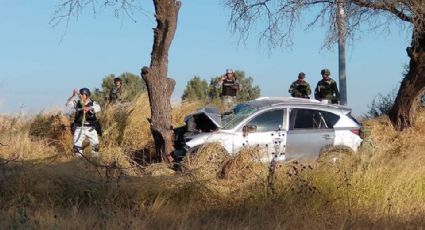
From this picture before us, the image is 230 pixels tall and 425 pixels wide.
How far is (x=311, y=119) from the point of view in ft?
43.8

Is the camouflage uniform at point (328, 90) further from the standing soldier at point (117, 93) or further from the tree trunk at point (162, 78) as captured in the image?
the tree trunk at point (162, 78)

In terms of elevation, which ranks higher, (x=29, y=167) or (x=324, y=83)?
(x=324, y=83)

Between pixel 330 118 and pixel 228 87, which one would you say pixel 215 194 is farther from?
pixel 228 87

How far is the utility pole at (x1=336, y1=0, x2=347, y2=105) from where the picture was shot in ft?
52.1

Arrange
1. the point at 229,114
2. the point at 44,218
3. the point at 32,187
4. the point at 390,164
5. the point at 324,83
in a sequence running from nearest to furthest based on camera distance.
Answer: the point at 44,218, the point at 32,187, the point at 390,164, the point at 229,114, the point at 324,83

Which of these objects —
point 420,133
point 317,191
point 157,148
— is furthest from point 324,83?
point 317,191

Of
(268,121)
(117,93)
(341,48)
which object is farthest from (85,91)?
(341,48)

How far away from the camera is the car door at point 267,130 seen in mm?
12634

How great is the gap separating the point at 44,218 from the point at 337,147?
701 centimetres

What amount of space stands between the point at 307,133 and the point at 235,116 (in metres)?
1.39

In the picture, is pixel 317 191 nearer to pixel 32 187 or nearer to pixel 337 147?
pixel 32 187

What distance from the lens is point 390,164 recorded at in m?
9.96

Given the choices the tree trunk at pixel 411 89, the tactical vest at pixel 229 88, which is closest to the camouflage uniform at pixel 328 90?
the tree trunk at pixel 411 89

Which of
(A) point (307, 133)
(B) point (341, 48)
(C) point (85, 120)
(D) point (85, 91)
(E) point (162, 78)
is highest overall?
(B) point (341, 48)
